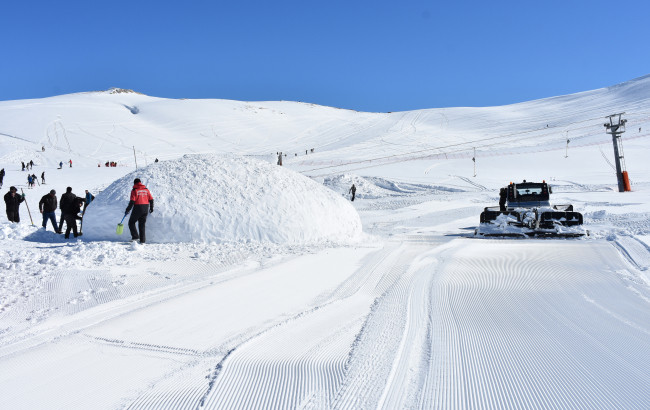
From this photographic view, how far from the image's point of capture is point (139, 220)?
9.98 m

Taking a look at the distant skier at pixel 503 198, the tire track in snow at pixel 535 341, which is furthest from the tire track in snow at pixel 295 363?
the distant skier at pixel 503 198

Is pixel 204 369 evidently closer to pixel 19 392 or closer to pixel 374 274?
pixel 19 392

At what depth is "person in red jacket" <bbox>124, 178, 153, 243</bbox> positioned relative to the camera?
391 inches

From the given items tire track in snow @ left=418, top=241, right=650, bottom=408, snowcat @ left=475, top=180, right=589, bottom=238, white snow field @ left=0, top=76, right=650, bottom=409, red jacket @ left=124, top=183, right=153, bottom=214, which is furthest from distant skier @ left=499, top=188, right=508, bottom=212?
red jacket @ left=124, top=183, right=153, bottom=214

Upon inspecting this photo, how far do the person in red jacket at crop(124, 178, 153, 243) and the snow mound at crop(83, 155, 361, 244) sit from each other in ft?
1.02

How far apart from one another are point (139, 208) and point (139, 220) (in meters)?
0.26

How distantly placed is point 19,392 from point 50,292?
116 inches

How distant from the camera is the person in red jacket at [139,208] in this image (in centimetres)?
992

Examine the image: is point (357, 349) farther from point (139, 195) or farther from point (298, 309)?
point (139, 195)

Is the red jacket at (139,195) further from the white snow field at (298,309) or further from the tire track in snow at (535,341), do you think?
the tire track in snow at (535,341)

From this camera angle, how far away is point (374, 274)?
790cm

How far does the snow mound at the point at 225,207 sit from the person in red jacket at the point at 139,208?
0.31 metres

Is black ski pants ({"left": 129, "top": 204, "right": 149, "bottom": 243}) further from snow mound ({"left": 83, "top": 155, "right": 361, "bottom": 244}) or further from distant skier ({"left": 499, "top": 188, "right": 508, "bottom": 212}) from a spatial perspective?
distant skier ({"left": 499, "top": 188, "right": 508, "bottom": 212})

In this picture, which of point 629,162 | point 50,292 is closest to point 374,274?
point 50,292
